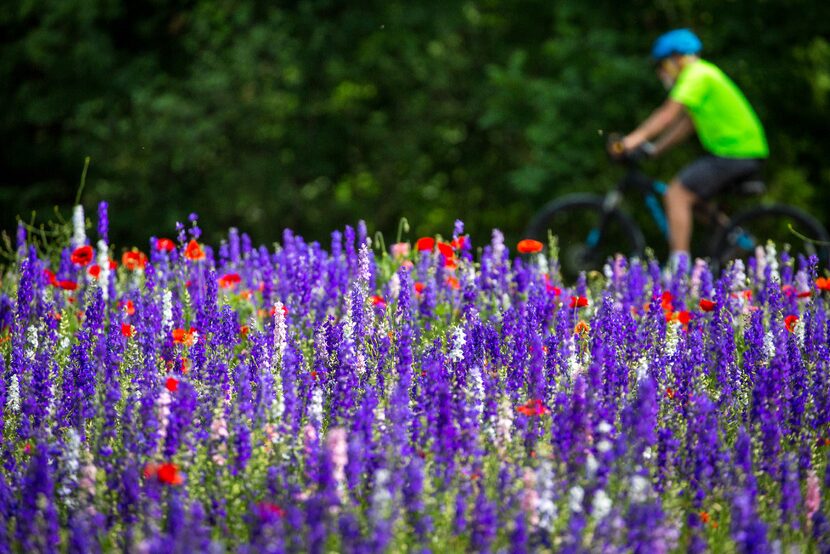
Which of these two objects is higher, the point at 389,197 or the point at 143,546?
the point at 389,197

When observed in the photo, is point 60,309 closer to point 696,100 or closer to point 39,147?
point 696,100

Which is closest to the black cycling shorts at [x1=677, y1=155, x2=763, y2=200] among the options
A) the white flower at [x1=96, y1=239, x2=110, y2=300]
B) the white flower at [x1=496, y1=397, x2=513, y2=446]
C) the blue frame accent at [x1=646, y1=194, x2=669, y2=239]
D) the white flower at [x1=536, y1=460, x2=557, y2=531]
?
the blue frame accent at [x1=646, y1=194, x2=669, y2=239]

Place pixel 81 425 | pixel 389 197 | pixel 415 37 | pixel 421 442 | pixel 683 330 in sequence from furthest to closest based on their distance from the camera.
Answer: pixel 389 197 < pixel 415 37 < pixel 683 330 < pixel 81 425 < pixel 421 442

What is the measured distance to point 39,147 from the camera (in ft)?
39.5

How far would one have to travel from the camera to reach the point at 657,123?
755 centimetres

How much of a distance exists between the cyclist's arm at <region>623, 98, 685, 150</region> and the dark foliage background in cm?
251

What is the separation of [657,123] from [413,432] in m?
4.78

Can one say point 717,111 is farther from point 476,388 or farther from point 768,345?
point 476,388

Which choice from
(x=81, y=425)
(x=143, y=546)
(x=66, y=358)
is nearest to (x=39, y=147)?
(x=66, y=358)

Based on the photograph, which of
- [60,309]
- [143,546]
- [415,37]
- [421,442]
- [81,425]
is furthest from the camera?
[415,37]

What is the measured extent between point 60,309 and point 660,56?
14.0 ft

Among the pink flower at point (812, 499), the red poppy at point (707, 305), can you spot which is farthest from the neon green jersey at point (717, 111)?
the pink flower at point (812, 499)

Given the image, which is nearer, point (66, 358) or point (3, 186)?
point (66, 358)

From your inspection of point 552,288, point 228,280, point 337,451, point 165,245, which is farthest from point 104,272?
point 337,451
